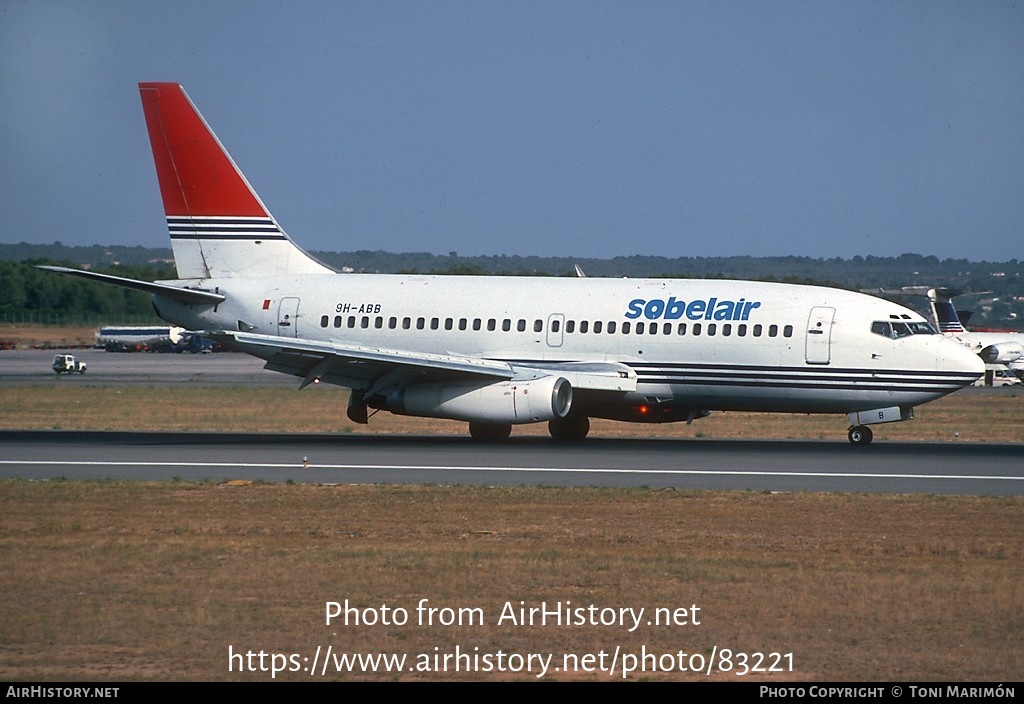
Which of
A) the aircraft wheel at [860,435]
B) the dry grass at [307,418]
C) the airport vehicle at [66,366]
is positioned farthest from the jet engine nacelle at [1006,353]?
the aircraft wheel at [860,435]

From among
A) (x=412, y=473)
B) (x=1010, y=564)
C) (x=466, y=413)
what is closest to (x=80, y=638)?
(x=1010, y=564)

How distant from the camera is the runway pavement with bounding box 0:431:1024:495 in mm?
25484

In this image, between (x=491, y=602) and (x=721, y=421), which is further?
(x=721, y=421)

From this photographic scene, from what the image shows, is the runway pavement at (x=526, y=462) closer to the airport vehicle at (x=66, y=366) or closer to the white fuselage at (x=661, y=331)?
the white fuselage at (x=661, y=331)

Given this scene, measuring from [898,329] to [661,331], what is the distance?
519 centimetres

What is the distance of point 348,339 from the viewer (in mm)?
36188

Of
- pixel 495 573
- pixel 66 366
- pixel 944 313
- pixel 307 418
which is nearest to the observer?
pixel 495 573

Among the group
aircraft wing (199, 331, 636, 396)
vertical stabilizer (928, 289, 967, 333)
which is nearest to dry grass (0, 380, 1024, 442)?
aircraft wing (199, 331, 636, 396)

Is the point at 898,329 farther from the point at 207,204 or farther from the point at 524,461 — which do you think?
the point at 207,204

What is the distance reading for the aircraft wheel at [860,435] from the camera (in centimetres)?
3300

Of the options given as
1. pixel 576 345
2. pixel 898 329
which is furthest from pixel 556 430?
pixel 898 329

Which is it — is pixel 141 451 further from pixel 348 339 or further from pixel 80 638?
pixel 80 638

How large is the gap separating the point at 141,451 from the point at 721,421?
744 inches

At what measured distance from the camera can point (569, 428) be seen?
34906 mm
